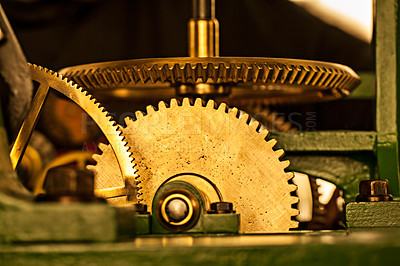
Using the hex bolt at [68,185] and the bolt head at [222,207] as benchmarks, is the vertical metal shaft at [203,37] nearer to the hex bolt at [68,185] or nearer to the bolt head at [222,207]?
the bolt head at [222,207]

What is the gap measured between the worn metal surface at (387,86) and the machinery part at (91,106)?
64 cm

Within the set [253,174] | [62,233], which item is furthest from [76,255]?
[253,174]

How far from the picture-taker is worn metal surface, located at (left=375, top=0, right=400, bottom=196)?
1562 mm

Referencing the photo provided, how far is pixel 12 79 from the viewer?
89 cm

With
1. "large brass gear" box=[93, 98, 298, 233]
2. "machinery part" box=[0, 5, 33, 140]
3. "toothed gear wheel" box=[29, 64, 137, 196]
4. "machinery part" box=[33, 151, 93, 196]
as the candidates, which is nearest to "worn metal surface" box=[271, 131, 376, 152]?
"large brass gear" box=[93, 98, 298, 233]

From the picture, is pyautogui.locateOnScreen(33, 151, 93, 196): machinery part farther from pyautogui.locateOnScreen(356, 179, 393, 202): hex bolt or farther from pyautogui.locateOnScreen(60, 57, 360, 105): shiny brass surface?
pyautogui.locateOnScreen(356, 179, 393, 202): hex bolt

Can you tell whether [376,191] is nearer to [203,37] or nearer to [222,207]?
[222,207]

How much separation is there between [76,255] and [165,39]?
2.55 m

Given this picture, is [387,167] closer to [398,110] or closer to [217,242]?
[398,110]

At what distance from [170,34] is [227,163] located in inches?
81.7

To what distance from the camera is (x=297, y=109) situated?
2967mm

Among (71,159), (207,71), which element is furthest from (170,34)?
(207,71)

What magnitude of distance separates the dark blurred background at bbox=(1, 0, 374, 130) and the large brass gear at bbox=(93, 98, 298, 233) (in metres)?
1.78

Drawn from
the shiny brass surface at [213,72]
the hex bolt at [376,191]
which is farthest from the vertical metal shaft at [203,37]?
the hex bolt at [376,191]
